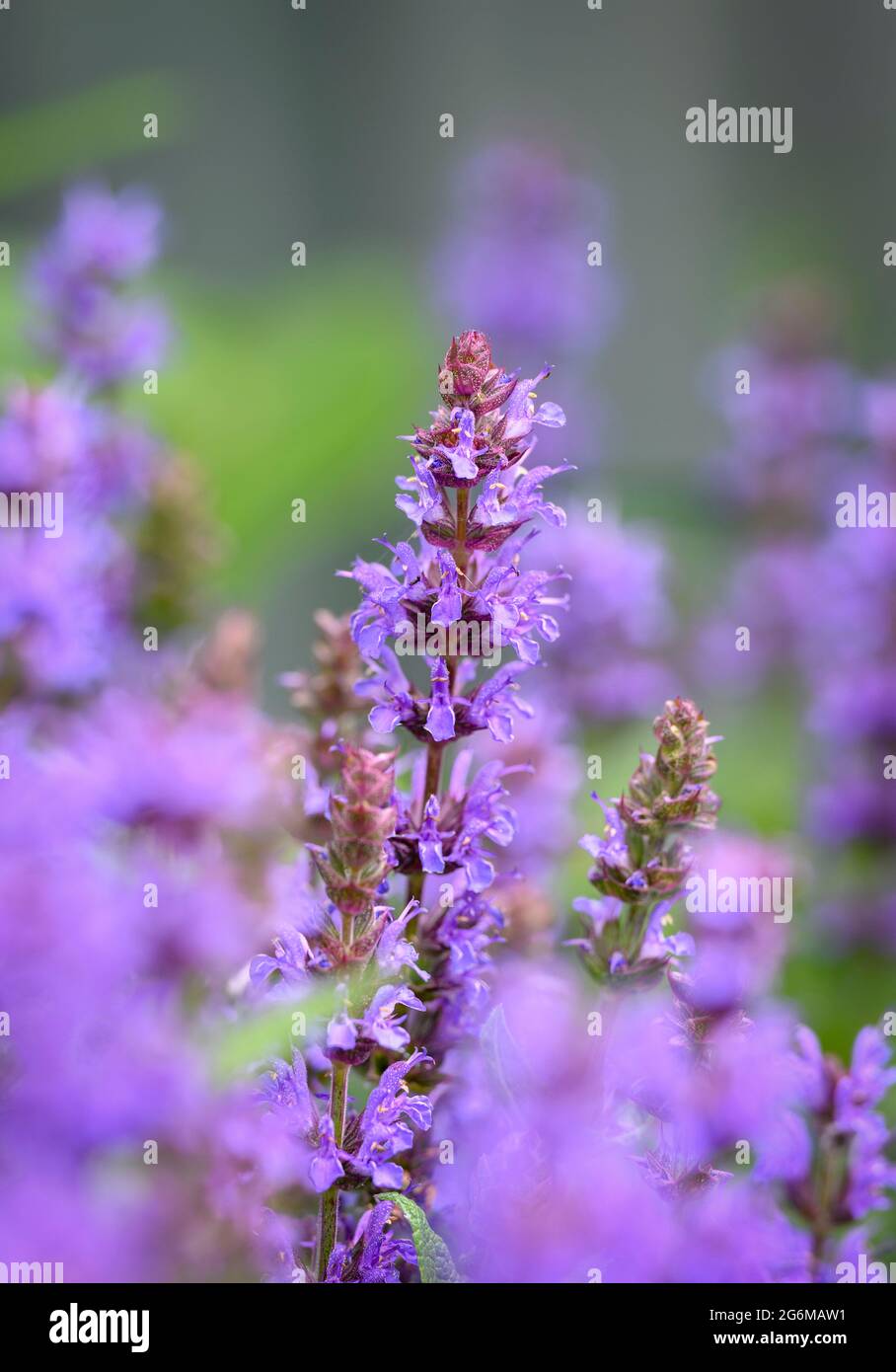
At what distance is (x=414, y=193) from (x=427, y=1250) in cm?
360

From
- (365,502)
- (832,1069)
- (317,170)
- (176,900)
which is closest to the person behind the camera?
(176,900)

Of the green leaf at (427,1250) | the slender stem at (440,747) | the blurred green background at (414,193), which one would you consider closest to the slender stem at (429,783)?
the slender stem at (440,747)

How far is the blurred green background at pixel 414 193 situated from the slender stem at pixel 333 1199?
4.94 feet

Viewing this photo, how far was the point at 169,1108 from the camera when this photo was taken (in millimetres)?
683

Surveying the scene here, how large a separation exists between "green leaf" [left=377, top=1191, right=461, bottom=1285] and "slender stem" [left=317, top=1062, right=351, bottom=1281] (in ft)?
0.14

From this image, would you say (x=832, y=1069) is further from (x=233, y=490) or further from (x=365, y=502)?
(x=365, y=502)

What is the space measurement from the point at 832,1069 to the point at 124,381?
1.29 meters

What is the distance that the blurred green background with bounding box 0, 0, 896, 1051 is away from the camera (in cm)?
262

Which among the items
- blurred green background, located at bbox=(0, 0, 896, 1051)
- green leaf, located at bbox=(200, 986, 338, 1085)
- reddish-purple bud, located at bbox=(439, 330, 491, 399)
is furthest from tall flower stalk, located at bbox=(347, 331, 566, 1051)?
blurred green background, located at bbox=(0, 0, 896, 1051)

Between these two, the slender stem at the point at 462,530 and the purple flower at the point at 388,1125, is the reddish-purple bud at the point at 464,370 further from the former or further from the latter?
the purple flower at the point at 388,1125

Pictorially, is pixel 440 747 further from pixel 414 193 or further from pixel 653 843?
pixel 414 193

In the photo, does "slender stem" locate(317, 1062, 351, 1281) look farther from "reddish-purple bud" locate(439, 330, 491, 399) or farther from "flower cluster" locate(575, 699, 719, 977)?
"reddish-purple bud" locate(439, 330, 491, 399)
